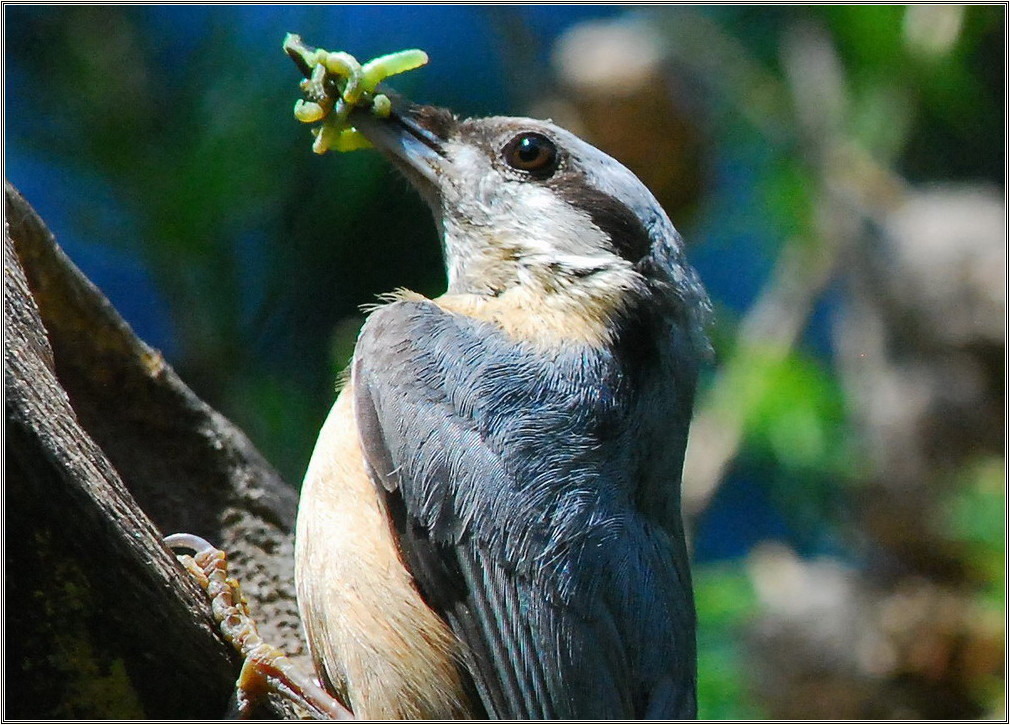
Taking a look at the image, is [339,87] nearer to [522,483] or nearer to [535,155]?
[535,155]

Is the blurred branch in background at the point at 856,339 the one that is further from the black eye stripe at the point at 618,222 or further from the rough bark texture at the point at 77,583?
the rough bark texture at the point at 77,583

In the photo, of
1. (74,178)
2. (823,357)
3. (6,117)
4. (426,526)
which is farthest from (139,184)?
(823,357)

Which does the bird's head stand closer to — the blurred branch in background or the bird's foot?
the bird's foot

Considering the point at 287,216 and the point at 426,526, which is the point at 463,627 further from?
the point at 287,216

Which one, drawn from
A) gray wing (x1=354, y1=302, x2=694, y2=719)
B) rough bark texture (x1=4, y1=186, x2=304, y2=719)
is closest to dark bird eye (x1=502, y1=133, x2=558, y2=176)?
gray wing (x1=354, y1=302, x2=694, y2=719)

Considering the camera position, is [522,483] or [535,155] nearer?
[522,483]

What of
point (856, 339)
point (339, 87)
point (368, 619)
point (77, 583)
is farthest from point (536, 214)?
point (856, 339)
